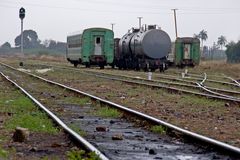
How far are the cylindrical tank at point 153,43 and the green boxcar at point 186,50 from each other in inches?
405

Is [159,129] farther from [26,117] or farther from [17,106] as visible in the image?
[17,106]

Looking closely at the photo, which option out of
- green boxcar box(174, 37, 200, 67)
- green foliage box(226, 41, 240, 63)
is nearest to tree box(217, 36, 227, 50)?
green foliage box(226, 41, 240, 63)

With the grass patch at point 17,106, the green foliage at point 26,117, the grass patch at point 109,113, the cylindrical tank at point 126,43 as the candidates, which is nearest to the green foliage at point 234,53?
the cylindrical tank at point 126,43

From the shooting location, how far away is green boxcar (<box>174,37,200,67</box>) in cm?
5538

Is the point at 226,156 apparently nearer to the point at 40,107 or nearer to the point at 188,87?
the point at 40,107

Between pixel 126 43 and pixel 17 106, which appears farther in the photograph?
pixel 126 43

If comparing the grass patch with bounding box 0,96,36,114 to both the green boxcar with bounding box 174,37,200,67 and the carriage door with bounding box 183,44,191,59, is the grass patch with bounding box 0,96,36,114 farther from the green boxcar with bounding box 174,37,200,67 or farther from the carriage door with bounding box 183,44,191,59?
the carriage door with bounding box 183,44,191,59

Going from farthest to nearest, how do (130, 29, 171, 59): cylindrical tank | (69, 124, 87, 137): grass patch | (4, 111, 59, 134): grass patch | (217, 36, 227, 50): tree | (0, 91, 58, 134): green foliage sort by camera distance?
(217, 36, 227, 50): tree → (130, 29, 171, 59): cylindrical tank → (0, 91, 58, 134): green foliage → (4, 111, 59, 134): grass patch → (69, 124, 87, 137): grass patch

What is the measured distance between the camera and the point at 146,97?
63.2 feet

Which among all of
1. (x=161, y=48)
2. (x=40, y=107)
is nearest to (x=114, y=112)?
(x=40, y=107)

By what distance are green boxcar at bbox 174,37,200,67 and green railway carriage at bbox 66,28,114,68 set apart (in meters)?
7.98

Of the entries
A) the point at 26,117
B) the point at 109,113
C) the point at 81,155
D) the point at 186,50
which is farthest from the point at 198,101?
the point at 186,50

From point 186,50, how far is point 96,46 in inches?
414

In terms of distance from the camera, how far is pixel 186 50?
55.6m
